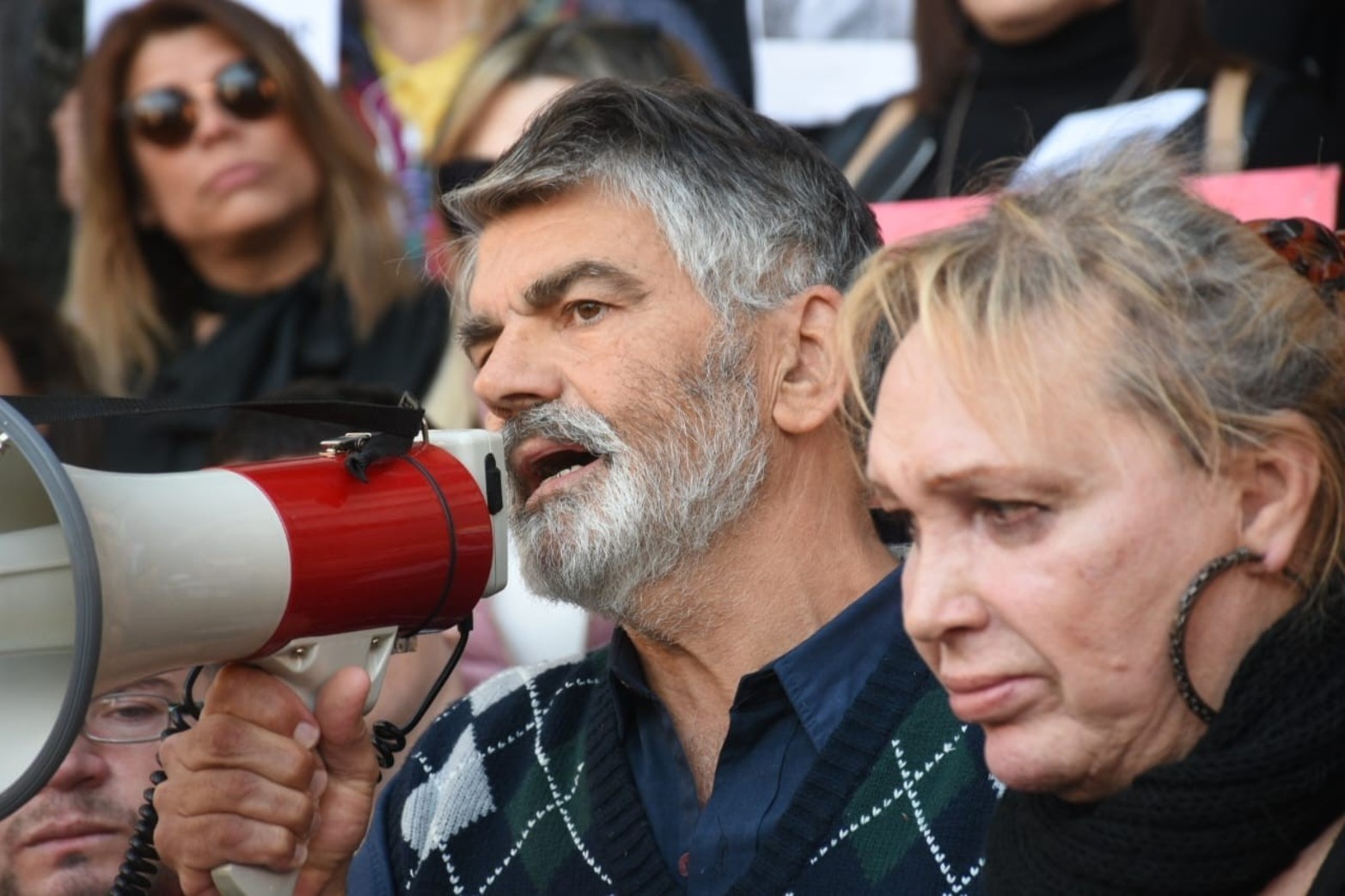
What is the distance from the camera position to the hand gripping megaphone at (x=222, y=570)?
1.90 metres

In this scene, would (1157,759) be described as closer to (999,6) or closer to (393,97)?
(999,6)

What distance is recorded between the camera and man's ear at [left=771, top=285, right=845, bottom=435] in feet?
8.27

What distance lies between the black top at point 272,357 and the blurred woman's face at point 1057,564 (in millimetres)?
2559

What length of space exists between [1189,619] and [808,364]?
3.13 feet

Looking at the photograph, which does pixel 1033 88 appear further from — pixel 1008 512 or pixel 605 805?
pixel 1008 512

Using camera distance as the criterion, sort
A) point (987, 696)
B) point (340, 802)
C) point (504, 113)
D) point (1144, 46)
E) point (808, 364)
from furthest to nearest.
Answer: point (504, 113) < point (1144, 46) < point (808, 364) < point (340, 802) < point (987, 696)

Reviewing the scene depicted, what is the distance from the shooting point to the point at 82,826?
2.66m

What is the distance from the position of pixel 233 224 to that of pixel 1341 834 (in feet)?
11.1

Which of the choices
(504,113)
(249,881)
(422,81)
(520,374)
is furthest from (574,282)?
(422,81)

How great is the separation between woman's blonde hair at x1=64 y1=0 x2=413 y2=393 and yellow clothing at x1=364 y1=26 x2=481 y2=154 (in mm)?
211

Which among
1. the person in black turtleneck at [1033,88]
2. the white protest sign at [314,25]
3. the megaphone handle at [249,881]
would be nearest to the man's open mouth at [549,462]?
the megaphone handle at [249,881]

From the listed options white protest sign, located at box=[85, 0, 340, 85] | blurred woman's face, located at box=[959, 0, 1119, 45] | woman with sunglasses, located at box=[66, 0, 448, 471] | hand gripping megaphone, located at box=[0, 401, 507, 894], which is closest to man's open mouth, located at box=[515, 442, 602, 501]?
hand gripping megaphone, located at box=[0, 401, 507, 894]

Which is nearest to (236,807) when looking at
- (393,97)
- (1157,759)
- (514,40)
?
(1157,759)

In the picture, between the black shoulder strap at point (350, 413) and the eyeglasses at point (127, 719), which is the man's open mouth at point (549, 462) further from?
the eyeglasses at point (127, 719)
